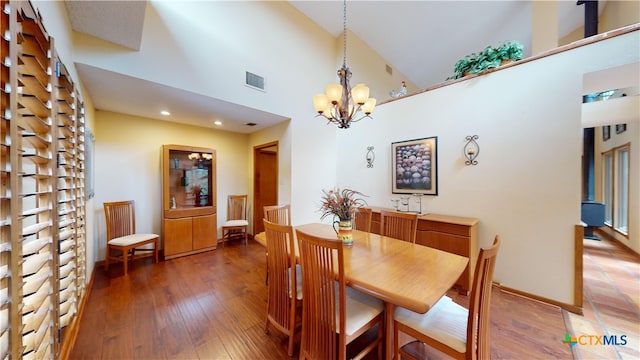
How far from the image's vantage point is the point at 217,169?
4.53 meters

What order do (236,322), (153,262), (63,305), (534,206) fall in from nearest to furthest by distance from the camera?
1. (63,305)
2. (236,322)
3. (534,206)
4. (153,262)

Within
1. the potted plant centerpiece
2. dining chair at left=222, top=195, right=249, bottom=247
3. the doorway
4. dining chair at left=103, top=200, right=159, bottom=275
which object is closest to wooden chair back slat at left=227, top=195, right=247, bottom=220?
dining chair at left=222, top=195, right=249, bottom=247

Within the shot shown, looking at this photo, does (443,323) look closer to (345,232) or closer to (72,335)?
(345,232)

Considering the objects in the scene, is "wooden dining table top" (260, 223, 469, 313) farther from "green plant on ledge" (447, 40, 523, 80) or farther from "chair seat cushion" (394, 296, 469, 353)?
"green plant on ledge" (447, 40, 523, 80)

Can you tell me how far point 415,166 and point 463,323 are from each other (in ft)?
7.87

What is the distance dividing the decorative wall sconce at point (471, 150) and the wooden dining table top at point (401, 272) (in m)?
1.70

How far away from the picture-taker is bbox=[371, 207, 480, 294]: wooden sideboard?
2.56 metres

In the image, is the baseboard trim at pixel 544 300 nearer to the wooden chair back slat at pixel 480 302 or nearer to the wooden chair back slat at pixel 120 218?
the wooden chair back slat at pixel 480 302

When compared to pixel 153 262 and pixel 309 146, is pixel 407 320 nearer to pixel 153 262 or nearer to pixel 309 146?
pixel 309 146

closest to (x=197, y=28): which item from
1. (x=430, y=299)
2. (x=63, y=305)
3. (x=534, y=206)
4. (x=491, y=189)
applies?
(x=63, y=305)

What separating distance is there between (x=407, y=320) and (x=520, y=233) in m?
2.14

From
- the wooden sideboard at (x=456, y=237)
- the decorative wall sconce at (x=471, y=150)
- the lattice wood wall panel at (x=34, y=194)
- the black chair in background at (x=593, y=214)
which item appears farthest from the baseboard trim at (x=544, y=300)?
the lattice wood wall panel at (x=34, y=194)

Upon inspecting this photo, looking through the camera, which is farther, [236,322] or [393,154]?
[393,154]

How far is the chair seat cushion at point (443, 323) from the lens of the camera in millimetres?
1226
